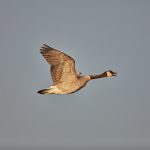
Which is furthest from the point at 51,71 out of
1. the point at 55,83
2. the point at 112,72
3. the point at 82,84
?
the point at 112,72

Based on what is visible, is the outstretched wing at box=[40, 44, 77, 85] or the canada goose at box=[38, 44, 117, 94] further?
the outstretched wing at box=[40, 44, 77, 85]

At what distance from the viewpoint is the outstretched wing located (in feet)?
46.3

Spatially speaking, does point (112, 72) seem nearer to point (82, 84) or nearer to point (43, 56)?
point (82, 84)

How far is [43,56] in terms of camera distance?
14117 mm

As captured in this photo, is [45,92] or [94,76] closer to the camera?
[45,92]

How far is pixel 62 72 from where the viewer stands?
14.4 metres

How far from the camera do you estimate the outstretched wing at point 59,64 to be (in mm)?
14102

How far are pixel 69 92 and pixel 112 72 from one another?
2431 mm

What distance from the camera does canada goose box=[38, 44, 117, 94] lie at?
45.2 ft

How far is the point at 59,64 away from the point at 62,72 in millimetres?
354

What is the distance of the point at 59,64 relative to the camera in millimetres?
14328

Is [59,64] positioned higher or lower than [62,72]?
higher

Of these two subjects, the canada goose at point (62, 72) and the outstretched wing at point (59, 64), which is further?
the outstretched wing at point (59, 64)

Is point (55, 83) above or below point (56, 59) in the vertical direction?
below
